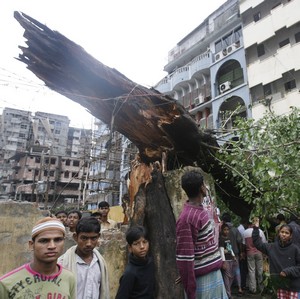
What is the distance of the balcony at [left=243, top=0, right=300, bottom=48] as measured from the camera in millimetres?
16938

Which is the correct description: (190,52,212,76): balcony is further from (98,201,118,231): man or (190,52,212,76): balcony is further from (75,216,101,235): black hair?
(75,216,101,235): black hair

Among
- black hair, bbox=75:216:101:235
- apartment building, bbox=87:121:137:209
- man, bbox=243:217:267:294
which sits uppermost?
apartment building, bbox=87:121:137:209

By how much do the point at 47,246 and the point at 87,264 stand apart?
0.85 metres

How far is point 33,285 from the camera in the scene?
1.89 meters

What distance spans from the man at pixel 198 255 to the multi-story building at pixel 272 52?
49.8 feet

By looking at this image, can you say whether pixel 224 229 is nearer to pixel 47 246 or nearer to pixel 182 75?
pixel 47 246

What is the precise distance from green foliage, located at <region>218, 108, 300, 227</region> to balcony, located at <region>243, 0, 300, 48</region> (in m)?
13.5

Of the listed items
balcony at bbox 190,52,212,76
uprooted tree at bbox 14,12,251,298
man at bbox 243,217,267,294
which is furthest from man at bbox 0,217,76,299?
balcony at bbox 190,52,212,76

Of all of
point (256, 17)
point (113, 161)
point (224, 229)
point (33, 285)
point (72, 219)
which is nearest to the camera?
point (33, 285)

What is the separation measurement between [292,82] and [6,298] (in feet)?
60.5

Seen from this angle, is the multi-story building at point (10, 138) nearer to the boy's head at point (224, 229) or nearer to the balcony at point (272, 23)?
the balcony at point (272, 23)

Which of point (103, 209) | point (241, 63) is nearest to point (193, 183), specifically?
point (103, 209)

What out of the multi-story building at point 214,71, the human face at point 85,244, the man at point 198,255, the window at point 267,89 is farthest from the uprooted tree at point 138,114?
the window at point 267,89

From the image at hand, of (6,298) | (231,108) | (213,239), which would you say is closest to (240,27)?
(231,108)
